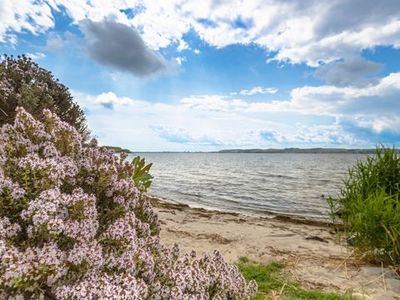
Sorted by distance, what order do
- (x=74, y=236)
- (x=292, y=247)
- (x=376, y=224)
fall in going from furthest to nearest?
(x=292, y=247), (x=376, y=224), (x=74, y=236)

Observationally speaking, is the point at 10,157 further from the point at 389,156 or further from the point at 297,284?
the point at 389,156

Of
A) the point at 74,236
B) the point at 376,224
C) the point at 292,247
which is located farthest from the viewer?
the point at 292,247

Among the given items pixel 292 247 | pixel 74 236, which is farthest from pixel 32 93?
pixel 292 247

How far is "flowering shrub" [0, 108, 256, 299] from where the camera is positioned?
2.23 m

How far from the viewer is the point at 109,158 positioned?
3.76m

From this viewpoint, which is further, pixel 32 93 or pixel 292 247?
pixel 292 247

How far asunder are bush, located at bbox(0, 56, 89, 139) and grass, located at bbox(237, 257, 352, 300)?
5.41 meters

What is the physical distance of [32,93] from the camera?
25.7 ft

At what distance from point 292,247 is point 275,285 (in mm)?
3672

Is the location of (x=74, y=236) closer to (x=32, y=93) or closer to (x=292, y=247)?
(x=32, y=93)

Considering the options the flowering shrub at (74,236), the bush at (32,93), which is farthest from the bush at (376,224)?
the bush at (32,93)

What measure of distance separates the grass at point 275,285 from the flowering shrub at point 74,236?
2.63 m

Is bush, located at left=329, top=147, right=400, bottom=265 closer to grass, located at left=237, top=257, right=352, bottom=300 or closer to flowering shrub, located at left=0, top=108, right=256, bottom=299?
grass, located at left=237, top=257, right=352, bottom=300

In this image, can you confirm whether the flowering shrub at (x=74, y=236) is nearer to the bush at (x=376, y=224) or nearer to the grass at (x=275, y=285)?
the grass at (x=275, y=285)
